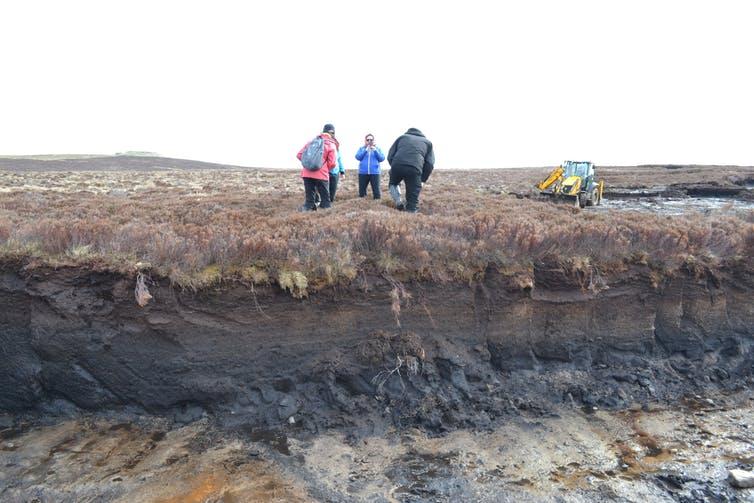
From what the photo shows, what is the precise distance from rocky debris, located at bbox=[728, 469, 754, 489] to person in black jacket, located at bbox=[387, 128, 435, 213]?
21.6ft

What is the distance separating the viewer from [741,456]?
5984 mm

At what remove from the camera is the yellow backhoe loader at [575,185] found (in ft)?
61.6

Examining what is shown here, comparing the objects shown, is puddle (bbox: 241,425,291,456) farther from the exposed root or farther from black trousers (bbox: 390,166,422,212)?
black trousers (bbox: 390,166,422,212)

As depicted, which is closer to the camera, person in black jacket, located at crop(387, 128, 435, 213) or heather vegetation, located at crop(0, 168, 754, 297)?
heather vegetation, located at crop(0, 168, 754, 297)

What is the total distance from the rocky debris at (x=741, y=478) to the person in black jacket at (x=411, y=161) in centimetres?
658

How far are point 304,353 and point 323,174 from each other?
4768mm

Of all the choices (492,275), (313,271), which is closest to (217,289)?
(313,271)

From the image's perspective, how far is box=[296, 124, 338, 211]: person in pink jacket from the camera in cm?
1030

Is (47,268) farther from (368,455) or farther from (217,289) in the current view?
(368,455)

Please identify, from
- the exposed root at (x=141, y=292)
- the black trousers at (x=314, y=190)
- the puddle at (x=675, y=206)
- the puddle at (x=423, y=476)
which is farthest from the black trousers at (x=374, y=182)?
the puddle at (x=423, y=476)

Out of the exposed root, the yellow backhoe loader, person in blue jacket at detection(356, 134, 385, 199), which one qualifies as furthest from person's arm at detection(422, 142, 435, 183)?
the yellow backhoe loader

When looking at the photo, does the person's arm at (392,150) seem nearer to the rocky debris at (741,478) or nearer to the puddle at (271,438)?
the puddle at (271,438)

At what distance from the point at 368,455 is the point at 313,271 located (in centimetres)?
233

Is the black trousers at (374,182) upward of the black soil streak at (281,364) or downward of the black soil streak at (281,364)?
upward
